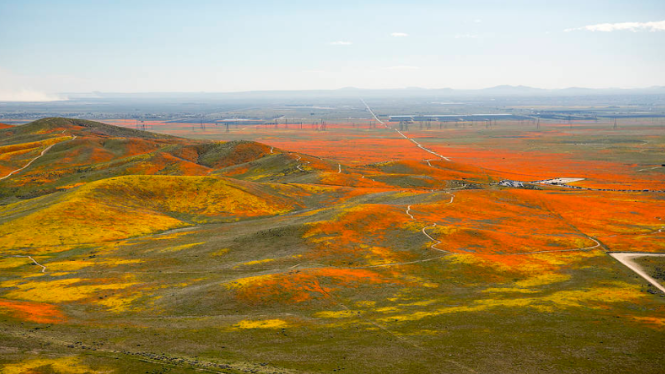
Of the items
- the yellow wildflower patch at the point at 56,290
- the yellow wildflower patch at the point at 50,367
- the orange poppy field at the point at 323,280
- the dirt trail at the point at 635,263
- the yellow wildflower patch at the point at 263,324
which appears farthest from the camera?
the dirt trail at the point at 635,263

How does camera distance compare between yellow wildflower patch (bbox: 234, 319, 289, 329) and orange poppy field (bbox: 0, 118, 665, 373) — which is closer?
orange poppy field (bbox: 0, 118, 665, 373)

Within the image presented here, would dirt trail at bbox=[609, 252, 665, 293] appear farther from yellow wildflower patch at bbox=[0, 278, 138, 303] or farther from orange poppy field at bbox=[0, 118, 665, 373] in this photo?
yellow wildflower patch at bbox=[0, 278, 138, 303]

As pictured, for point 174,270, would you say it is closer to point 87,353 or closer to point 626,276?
point 87,353

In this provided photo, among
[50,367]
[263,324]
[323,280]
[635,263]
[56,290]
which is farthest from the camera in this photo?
[635,263]

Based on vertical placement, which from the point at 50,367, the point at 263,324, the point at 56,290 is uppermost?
the point at 50,367

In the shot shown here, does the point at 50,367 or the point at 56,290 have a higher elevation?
the point at 50,367

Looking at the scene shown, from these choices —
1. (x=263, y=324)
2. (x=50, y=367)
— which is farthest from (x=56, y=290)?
(x=263, y=324)

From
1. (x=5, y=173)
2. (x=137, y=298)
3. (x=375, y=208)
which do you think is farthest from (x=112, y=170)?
(x=137, y=298)

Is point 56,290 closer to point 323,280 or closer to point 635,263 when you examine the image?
point 323,280

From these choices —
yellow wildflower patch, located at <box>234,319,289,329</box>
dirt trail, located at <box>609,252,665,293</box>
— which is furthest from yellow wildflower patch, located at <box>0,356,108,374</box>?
dirt trail, located at <box>609,252,665,293</box>

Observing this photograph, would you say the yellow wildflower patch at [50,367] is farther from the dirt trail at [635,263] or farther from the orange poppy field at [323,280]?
the dirt trail at [635,263]

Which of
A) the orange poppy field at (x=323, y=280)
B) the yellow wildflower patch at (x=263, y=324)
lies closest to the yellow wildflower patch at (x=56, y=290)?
the orange poppy field at (x=323, y=280)

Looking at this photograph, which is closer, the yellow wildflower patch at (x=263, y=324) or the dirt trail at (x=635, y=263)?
the yellow wildflower patch at (x=263, y=324)
